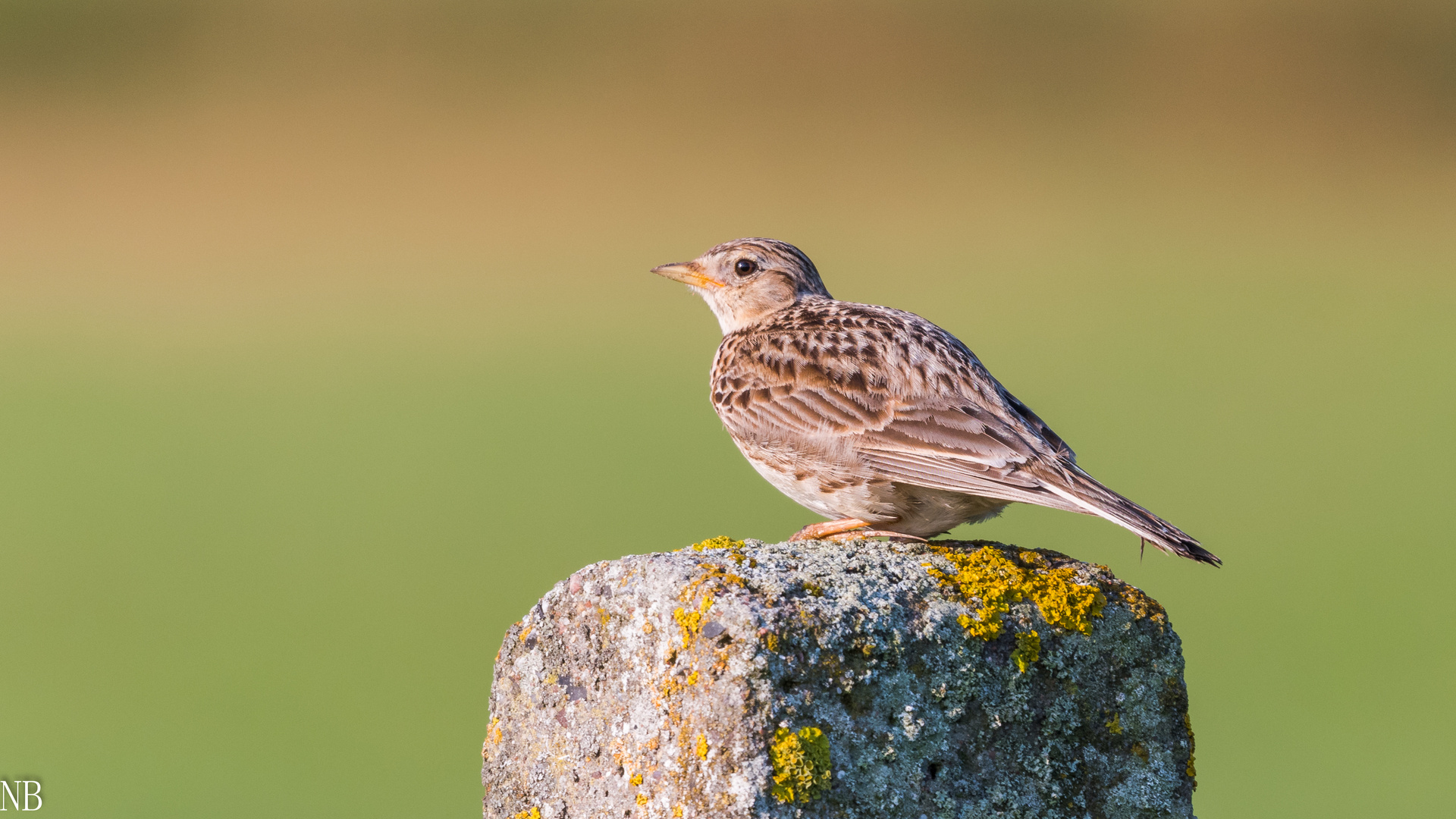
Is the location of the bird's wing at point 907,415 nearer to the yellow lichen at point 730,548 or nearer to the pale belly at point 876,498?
the pale belly at point 876,498

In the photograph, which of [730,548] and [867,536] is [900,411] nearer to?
[867,536]

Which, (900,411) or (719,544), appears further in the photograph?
(900,411)

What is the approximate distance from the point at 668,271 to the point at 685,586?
3979mm

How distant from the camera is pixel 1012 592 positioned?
12.4 ft

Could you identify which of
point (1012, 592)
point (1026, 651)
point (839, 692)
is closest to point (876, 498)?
point (1012, 592)

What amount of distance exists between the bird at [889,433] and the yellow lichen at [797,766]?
50.0 inches

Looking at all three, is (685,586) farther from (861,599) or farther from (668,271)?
(668,271)

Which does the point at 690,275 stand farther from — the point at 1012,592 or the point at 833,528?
the point at 1012,592

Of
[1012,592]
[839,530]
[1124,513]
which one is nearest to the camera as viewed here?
[1012,592]

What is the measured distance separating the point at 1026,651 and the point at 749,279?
3662 mm

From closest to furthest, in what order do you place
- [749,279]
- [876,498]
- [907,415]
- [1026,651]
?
[1026,651], [876,498], [907,415], [749,279]

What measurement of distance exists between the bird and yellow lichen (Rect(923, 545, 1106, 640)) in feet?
0.94

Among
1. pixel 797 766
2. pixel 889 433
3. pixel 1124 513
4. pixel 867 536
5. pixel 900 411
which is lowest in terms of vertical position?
pixel 797 766

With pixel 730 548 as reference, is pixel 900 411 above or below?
above
